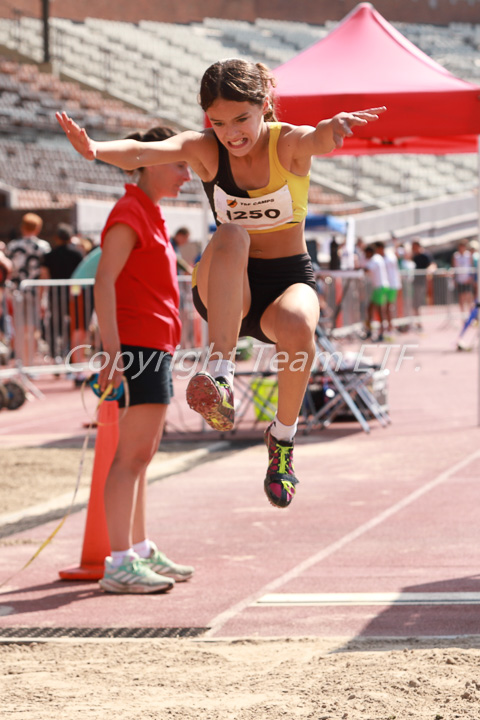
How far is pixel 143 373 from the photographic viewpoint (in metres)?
5.91

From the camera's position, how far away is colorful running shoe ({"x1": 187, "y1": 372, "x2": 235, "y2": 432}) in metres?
4.31

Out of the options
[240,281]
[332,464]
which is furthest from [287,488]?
[332,464]

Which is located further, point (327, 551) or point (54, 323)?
point (54, 323)

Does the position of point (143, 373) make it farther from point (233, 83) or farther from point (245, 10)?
point (245, 10)

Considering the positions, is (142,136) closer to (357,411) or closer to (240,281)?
(240,281)

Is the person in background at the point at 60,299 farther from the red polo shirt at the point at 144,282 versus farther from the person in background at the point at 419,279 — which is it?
the person in background at the point at 419,279

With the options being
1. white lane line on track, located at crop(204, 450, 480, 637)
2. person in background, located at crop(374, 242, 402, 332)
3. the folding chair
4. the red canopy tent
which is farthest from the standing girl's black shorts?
person in background, located at crop(374, 242, 402, 332)

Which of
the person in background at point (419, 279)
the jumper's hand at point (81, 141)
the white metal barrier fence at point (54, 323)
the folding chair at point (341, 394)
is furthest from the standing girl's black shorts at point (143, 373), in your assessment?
the person in background at point (419, 279)

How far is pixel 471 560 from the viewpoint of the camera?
6.33 m

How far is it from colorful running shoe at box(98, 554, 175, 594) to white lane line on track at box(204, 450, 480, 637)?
1.66ft

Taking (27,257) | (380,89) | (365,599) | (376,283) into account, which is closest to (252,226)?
(365,599)

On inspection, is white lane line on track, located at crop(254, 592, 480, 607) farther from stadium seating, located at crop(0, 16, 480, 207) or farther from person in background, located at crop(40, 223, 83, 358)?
stadium seating, located at crop(0, 16, 480, 207)

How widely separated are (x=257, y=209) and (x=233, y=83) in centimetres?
53

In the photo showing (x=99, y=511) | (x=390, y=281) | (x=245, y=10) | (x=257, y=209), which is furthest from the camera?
(x=245, y=10)
